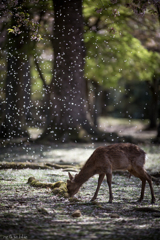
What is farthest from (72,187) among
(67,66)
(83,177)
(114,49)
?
(114,49)

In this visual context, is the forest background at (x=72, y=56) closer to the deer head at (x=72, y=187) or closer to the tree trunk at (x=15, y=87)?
the tree trunk at (x=15, y=87)

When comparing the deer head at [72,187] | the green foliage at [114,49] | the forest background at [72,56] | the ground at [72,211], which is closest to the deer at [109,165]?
Result: the deer head at [72,187]

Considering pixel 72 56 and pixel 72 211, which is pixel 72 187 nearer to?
pixel 72 211

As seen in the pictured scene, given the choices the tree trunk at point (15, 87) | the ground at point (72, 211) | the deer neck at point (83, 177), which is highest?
the tree trunk at point (15, 87)

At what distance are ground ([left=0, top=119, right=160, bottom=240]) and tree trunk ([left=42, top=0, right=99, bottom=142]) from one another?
1000cm

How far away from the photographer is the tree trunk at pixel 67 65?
20844mm

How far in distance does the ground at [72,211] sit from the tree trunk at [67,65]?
32.8 feet

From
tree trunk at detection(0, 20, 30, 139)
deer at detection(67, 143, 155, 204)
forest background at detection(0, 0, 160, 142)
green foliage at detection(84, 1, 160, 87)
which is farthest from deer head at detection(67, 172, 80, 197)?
green foliage at detection(84, 1, 160, 87)

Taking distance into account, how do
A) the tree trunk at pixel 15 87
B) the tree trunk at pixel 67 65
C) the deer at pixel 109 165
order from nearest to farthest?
the deer at pixel 109 165, the tree trunk at pixel 67 65, the tree trunk at pixel 15 87

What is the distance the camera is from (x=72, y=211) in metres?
6.50

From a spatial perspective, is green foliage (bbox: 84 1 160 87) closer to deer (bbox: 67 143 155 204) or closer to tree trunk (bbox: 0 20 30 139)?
tree trunk (bbox: 0 20 30 139)

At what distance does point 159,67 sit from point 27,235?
2354 cm

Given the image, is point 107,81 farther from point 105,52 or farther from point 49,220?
point 49,220

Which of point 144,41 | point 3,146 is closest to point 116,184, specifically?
point 3,146
